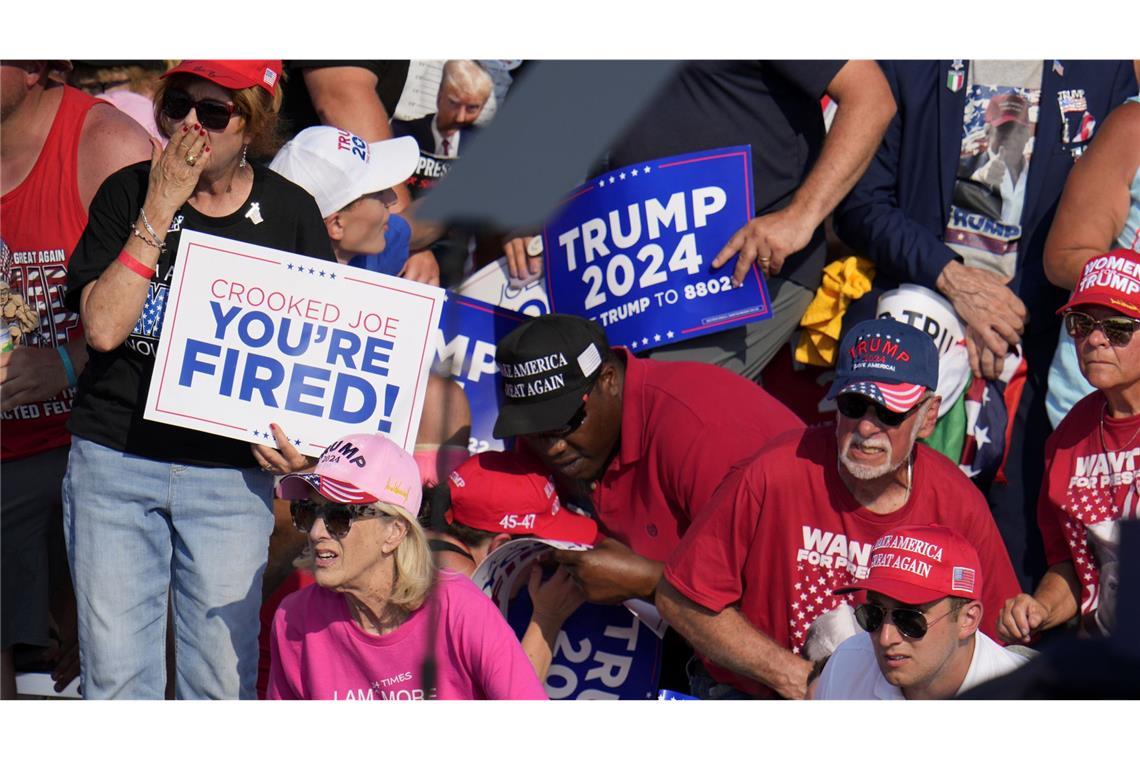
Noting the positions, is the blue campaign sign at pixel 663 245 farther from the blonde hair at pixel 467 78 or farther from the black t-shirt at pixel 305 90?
the black t-shirt at pixel 305 90

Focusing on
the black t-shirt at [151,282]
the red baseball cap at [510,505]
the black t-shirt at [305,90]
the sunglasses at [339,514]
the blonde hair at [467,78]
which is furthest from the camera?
the blonde hair at [467,78]

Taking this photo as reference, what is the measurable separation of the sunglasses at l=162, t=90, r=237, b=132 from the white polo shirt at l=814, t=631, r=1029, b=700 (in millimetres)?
2375

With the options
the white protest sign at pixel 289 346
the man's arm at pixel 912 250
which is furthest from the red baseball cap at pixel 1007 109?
Answer: the white protest sign at pixel 289 346

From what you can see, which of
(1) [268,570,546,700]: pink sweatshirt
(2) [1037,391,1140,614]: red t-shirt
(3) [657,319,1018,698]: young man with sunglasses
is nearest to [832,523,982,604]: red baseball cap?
(3) [657,319,1018,698]: young man with sunglasses

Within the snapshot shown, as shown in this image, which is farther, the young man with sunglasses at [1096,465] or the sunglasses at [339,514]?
the young man with sunglasses at [1096,465]

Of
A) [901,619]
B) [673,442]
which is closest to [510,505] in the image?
[673,442]

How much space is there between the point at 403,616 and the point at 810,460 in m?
1.29

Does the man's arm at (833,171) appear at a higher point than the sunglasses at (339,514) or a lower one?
higher

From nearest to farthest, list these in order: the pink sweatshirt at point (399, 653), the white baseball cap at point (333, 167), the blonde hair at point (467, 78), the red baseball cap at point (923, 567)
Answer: the red baseball cap at point (923, 567) < the pink sweatshirt at point (399, 653) < the white baseball cap at point (333, 167) < the blonde hair at point (467, 78)

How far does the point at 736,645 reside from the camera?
4.92m

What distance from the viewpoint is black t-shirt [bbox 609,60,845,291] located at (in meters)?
5.91

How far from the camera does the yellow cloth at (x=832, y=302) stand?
5.84 m

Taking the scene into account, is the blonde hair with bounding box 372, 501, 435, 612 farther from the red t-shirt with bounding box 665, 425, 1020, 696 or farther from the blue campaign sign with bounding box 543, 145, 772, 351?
the blue campaign sign with bounding box 543, 145, 772, 351

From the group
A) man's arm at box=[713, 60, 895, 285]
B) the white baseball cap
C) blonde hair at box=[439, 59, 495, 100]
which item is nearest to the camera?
the white baseball cap
